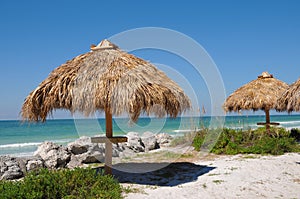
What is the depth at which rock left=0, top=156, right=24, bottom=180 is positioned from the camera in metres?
6.29

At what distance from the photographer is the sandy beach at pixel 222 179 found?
193 inches

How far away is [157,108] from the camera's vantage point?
5.64 m

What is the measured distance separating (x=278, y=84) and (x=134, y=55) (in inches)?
282

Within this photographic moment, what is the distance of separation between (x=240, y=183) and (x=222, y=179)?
0.37m

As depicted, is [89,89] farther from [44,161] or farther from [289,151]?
[289,151]

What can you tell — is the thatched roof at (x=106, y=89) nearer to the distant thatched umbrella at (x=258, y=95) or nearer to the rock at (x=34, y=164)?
the rock at (x=34, y=164)

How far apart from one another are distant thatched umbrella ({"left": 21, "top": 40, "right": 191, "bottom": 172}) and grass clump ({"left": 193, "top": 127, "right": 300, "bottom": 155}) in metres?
4.13

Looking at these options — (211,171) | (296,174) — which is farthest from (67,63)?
(296,174)

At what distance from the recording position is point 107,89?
4984mm

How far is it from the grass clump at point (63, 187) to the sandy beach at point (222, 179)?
0.42m

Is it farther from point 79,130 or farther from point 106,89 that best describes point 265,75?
point 79,130

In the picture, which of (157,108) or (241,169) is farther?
(241,169)

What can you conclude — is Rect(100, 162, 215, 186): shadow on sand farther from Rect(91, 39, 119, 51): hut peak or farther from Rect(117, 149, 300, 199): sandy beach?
Rect(91, 39, 119, 51): hut peak

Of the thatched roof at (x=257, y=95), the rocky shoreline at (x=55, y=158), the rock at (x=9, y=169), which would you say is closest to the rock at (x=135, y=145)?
the rocky shoreline at (x=55, y=158)
